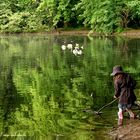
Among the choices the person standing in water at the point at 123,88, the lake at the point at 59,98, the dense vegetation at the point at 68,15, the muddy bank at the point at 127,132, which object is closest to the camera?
the muddy bank at the point at 127,132

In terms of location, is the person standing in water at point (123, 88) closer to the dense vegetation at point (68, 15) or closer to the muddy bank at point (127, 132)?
the muddy bank at point (127, 132)

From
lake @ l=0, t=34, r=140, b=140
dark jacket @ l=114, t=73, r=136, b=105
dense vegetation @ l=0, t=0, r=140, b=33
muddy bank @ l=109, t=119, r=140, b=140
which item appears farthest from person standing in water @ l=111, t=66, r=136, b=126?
dense vegetation @ l=0, t=0, r=140, b=33

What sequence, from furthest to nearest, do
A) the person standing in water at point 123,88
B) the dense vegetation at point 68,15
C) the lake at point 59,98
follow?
the dense vegetation at point 68,15 < the person standing in water at point 123,88 < the lake at point 59,98

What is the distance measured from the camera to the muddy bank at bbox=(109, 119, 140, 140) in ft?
37.4

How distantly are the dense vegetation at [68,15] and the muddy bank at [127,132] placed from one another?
50.9 metres

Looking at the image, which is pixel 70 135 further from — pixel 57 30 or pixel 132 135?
pixel 57 30

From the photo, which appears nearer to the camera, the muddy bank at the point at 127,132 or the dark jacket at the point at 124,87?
the muddy bank at the point at 127,132

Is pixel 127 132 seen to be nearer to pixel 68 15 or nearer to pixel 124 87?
pixel 124 87

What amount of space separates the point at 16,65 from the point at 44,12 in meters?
49.8

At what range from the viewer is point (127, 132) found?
38.7 ft

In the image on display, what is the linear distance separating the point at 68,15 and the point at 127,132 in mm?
65096

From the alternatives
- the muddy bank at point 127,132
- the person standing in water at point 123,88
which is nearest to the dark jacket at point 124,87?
the person standing in water at point 123,88

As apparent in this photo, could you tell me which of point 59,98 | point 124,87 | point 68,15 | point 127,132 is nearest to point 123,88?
point 124,87

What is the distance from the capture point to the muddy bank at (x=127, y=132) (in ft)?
37.4
